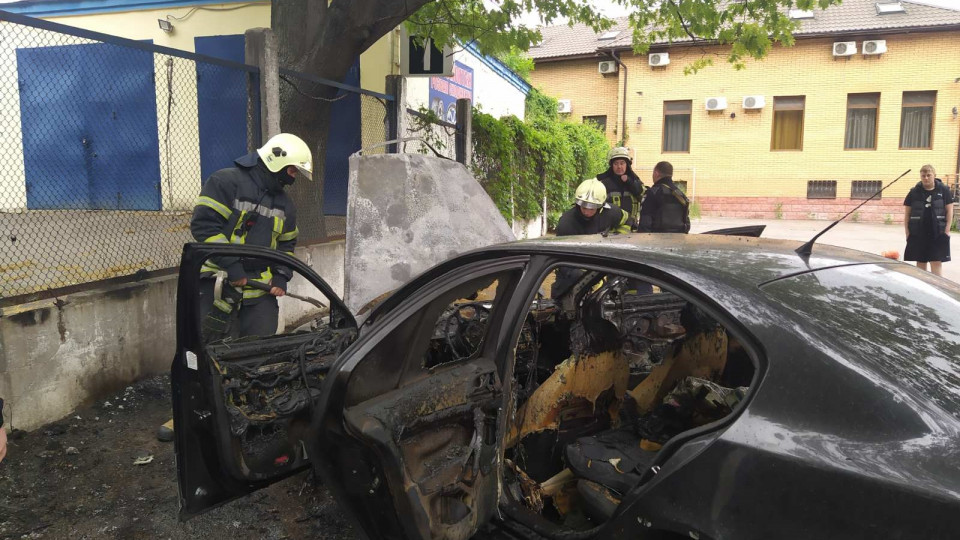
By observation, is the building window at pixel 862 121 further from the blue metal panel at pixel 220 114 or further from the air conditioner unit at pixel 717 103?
the blue metal panel at pixel 220 114

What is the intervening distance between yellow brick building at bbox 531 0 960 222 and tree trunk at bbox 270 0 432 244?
59.2 ft

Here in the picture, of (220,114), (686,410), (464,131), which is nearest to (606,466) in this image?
(686,410)

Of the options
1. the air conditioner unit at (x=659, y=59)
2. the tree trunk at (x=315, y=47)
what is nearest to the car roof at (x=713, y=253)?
the tree trunk at (x=315, y=47)

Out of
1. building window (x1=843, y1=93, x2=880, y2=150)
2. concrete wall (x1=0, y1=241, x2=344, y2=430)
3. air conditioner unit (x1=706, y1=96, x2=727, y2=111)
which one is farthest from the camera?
air conditioner unit (x1=706, y1=96, x2=727, y2=111)

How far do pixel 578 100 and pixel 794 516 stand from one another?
84.7ft

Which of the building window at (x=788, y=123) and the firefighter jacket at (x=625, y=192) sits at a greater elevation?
the building window at (x=788, y=123)

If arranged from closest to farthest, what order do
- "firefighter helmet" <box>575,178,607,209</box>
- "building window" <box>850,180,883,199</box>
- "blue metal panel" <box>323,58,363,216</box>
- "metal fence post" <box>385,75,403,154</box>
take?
"firefighter helmet" <box>575,178,607,209</box> < "blue metal panel" <box>323,58,363,216</box> < "metal fence post" <box>385,75,403,154</box> < "building window" <box>850,180,883,199</box>

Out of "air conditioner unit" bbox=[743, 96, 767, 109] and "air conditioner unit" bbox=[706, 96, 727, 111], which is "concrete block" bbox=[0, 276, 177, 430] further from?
"air conditioner unit" bbox=[743, 96, 767, 109]

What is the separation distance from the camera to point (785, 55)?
22250 mm

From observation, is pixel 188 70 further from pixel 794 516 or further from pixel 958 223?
pixel 958 223

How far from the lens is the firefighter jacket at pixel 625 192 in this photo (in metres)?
6.45

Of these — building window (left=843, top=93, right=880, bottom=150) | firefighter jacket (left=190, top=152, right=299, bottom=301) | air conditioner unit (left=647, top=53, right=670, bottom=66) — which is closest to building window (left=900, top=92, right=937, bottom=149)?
building window (left=843, top=93, right=880, bottom=150)

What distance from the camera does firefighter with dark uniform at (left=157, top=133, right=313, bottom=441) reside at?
3.93 meters

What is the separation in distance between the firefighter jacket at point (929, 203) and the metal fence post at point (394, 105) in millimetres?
6110
